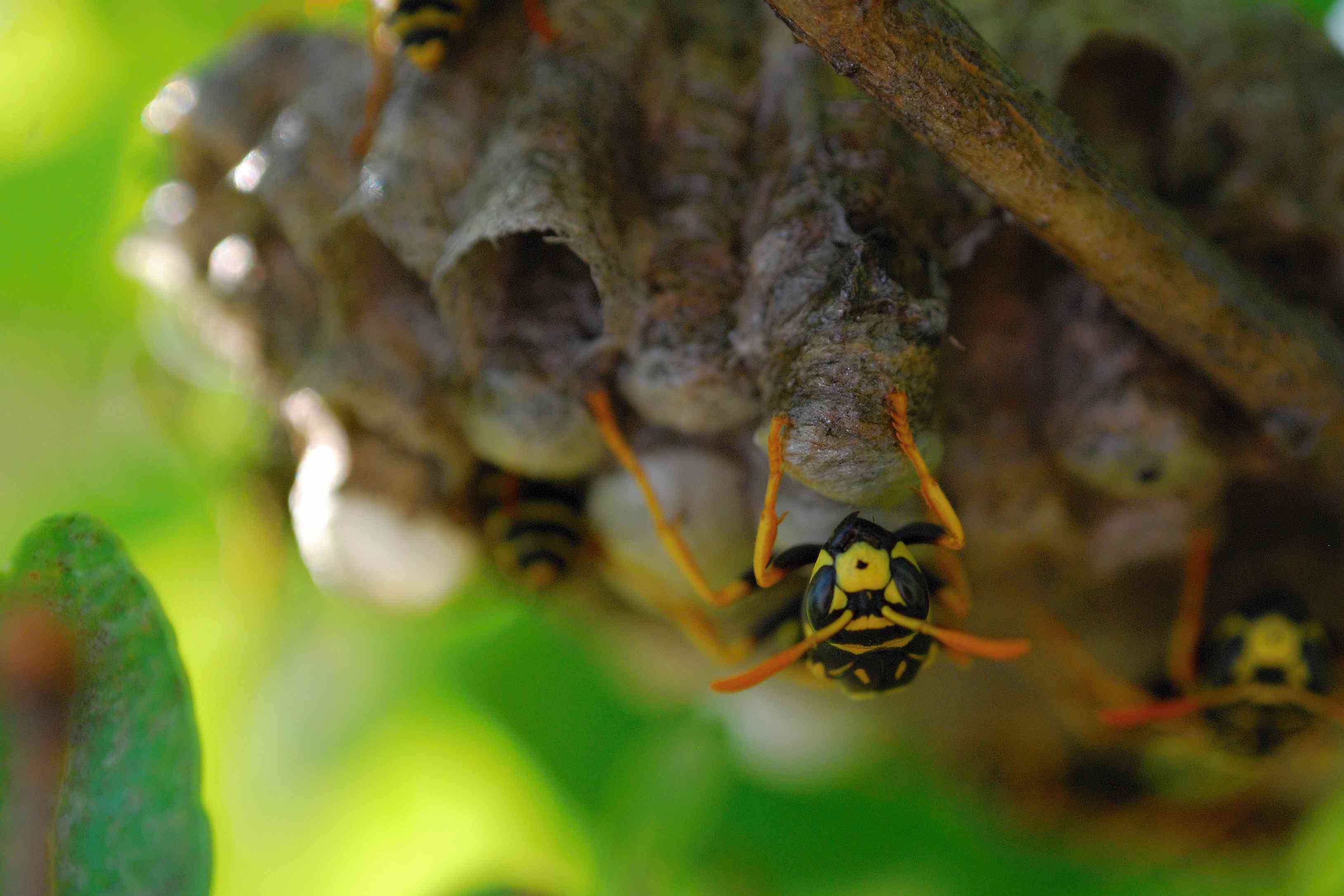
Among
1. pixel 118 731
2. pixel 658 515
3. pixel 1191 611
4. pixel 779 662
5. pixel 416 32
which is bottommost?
pixel 118 731

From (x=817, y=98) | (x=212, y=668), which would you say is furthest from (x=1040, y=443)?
(x=212, y=668)

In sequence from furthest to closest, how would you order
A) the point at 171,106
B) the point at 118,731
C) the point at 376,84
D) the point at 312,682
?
the point at 312,682 < the point at 171,106 < the point at 376,84 < the point at 118,731

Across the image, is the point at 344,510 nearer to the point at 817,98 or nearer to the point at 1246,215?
the point at 817,98

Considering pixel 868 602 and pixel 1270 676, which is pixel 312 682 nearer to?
pixel 868 602

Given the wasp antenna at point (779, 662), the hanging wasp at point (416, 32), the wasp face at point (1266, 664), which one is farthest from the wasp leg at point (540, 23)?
the wasp face at point (1266, 664)

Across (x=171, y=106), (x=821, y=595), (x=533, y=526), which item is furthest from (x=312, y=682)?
(x=821, y=595)

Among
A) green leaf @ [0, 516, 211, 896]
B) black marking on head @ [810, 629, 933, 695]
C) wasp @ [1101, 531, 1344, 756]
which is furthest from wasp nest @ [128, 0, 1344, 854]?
green leaf @ [0, 516, 211, 896]
